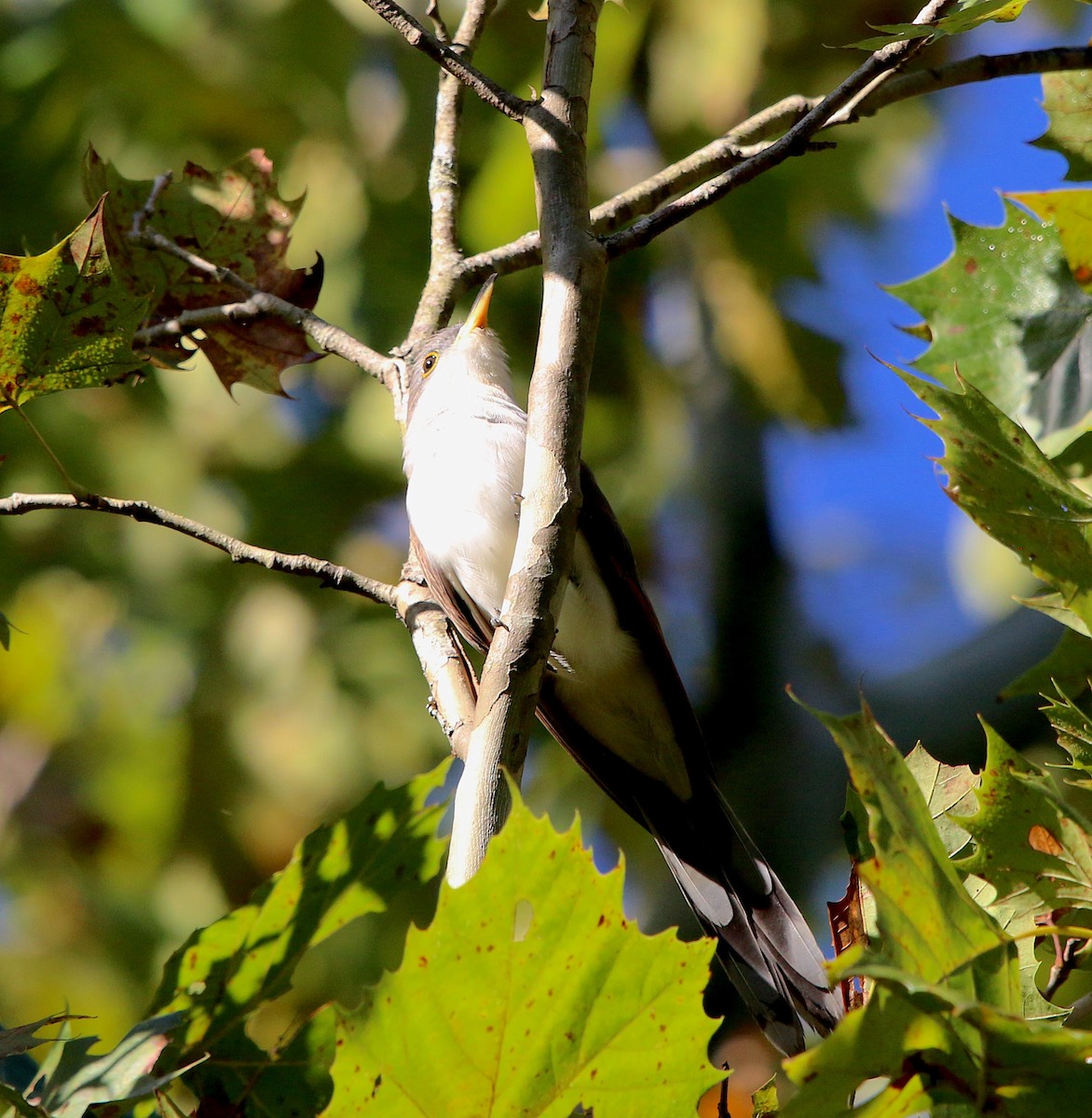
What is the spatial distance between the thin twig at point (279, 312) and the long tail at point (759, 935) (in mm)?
1495

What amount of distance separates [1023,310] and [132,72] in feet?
21.5

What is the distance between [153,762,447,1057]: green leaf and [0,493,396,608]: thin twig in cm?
54

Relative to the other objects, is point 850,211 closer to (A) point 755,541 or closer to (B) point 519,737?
(A) point 755,541

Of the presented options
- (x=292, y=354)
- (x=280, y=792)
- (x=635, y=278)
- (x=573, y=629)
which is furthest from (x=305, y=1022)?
(x=635, y=278)

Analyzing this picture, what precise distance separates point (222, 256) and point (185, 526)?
0.98 metres

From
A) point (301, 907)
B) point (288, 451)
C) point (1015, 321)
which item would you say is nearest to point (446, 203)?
point (1015, 321)

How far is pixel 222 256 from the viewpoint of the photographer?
2.96m

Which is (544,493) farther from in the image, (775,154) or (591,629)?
(591,629)

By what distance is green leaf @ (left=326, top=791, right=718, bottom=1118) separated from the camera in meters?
1.29

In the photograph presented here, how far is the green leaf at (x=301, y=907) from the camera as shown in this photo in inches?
75.4

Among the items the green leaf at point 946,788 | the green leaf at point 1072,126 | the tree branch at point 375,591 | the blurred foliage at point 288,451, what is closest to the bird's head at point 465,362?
the tree branch at point 375,591

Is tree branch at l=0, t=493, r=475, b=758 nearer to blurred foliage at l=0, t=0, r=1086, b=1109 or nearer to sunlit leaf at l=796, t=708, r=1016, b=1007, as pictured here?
sunlit leaf at l=796, t=708, r=1016, b=1007

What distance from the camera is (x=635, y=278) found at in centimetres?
817

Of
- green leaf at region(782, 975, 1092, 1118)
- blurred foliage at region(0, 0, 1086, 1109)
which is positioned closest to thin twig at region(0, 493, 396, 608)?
green leaf at region(782, 975, 1092, 1118)
